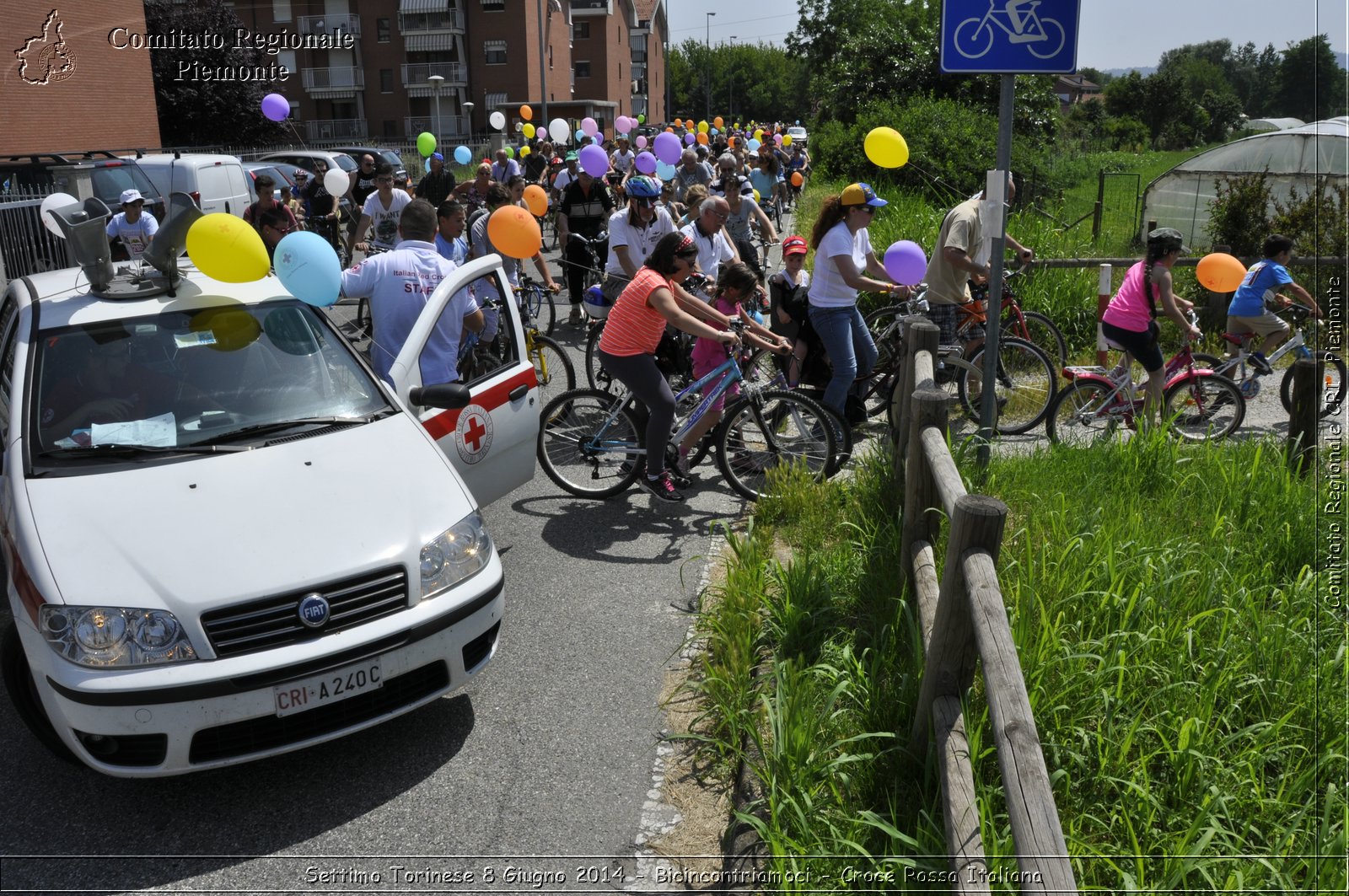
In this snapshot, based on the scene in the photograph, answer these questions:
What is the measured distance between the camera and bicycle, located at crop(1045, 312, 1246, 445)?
821 centimetres

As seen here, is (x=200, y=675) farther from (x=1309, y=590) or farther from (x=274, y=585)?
(x=1309, y=590)

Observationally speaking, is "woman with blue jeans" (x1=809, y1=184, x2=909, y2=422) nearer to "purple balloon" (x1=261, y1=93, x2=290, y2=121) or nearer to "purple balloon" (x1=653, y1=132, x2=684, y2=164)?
"purple balloon" (x1=653, y1=132, x2=684, y2=164)

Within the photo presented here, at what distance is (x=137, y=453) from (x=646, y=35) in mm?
97391

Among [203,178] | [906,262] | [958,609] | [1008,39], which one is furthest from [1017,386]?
[203,178]

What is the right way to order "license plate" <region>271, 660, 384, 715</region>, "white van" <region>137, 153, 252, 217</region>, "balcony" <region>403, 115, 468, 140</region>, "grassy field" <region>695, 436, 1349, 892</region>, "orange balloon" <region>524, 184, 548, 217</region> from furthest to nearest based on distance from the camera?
1. "balcony" <region>403, 115, 468, 140</region>
2. "white van" <region>137, 153, 252, 217</region>
3. "orange balloon" <region>524, 184, 548, 217</region>
4. "license plate" <region>271, 660, 384, 715</region>
5. "grassy field" <region>695, 436, 1349, 892</region>

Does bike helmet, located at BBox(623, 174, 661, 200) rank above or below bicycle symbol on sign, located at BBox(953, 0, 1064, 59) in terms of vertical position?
below

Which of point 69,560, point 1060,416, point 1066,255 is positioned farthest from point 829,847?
point 1066,255

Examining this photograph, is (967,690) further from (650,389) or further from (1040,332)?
(1040,332)

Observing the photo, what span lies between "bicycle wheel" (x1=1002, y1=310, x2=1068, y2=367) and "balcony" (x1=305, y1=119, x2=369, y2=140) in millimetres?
60406

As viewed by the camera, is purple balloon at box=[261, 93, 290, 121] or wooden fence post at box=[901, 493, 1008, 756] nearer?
wooden fence post at box=[901, 493, 1008, 756]

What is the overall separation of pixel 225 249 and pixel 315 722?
2.40m

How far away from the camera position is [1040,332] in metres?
10.9

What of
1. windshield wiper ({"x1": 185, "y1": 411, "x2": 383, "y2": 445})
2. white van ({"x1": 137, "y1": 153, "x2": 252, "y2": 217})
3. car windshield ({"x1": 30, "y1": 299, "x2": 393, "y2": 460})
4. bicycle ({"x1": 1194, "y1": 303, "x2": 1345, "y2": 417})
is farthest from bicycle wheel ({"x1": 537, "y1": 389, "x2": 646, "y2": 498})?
white van ({"x1": 137, "y1": 153, "x2": 252, "y2": 217})

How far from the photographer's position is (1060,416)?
347 inches
